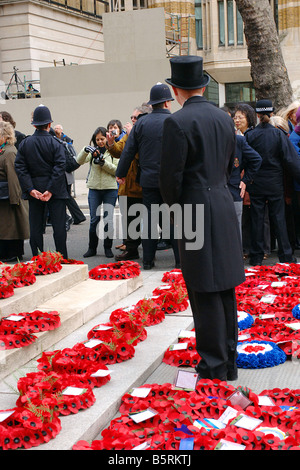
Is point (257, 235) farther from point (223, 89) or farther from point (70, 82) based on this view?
point (223, 89)

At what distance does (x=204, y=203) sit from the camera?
4195mm

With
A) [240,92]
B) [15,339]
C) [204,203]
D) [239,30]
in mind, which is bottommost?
[15,339]

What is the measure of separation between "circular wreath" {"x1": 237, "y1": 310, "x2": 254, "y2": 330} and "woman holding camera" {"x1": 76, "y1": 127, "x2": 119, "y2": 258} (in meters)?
3.79

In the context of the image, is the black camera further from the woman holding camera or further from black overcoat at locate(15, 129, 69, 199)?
black overcoat at locate(15, 129, 69, 199)

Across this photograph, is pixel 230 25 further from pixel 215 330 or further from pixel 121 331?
pixel 215 330

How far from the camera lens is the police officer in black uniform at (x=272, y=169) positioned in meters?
8.14

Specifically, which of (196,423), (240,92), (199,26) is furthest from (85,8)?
(196,423)

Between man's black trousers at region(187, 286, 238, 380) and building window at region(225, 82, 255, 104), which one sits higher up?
building window at region(225, 82, 255, 104)

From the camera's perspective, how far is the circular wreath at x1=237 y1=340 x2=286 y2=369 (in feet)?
15.8

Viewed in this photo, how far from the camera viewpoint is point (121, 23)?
901 inches

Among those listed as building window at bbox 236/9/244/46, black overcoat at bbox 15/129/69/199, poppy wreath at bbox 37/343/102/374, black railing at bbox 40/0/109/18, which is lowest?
poppy wreath at bbox 37/343/102/374

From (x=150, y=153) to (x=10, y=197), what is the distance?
2020 millimetres

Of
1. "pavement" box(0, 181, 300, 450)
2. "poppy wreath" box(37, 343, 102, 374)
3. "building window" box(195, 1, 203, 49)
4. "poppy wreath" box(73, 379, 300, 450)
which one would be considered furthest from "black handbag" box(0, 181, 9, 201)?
A: "building window" box(195, 1, 203, 49)

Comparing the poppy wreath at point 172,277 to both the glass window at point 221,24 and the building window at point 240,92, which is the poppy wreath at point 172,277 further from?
the building window at point 240,92
